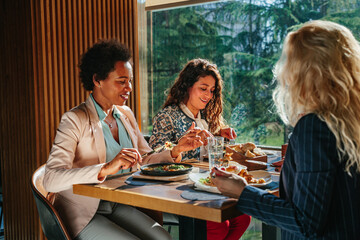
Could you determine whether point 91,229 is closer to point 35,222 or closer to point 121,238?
point 121,238

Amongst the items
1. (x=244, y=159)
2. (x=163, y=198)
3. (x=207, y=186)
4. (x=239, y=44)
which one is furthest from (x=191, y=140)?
(x=239, y=44)

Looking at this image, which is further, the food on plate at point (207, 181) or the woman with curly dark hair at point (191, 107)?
the woman with curly dark hair at point (191, 107)

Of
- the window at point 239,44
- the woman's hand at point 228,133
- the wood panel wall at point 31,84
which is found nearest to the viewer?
the woman's hand at point 228,133

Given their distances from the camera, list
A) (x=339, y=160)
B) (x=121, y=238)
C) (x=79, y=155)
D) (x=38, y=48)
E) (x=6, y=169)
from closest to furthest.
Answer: (x=339, y=160)
(x=121, y=238)
(x=79, y=155)
(x=38, y=48)
(x=6, y=169)

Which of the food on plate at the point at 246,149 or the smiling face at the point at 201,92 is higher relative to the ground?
the smiling face at the point at 201,92

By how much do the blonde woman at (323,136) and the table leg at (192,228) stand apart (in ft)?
1.52

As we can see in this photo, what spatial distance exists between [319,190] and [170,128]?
1955mm

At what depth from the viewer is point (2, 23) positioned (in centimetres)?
352

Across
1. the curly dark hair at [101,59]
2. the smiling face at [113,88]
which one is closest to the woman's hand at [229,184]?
the smiling face at [113,88]

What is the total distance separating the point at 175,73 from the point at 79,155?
264cm

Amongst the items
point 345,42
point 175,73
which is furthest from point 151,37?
point 345,42

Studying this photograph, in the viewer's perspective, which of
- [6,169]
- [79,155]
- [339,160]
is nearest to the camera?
[339,160]

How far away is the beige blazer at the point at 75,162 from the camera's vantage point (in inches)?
76.0

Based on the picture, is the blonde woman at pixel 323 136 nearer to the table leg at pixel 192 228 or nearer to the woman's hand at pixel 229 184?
the woman's hand at pixel 229 184
